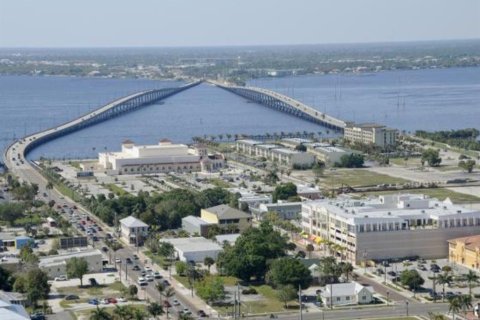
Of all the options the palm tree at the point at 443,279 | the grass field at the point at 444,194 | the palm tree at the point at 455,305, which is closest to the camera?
the palm tree at the point at 455,305

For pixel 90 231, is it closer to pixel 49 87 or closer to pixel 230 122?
pixel 230 122

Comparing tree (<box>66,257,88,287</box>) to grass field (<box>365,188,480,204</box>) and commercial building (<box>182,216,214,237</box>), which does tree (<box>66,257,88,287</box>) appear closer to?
commercial building (<box>182,216,214,237</box>)

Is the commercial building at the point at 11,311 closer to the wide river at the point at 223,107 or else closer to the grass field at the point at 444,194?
the grass field at the point at 444,194

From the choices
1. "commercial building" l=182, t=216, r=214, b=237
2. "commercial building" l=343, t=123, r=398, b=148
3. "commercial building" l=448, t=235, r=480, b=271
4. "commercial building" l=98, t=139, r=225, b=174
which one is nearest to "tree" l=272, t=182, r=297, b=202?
"commercial building" l=182, t=216, r=214, b=237

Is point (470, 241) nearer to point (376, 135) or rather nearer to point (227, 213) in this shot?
point (227, 213)

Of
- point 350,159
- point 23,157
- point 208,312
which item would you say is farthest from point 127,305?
point 23,157

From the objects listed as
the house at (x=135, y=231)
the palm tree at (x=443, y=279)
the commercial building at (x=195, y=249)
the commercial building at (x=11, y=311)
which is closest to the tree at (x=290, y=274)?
the palm tree at (x=443, y=279)
